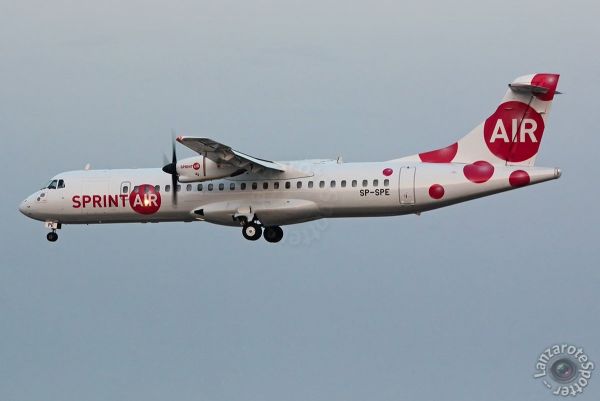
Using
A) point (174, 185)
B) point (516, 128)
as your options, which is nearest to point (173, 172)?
point (174, 185)

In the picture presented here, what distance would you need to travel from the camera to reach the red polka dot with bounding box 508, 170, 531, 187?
47.1 meters

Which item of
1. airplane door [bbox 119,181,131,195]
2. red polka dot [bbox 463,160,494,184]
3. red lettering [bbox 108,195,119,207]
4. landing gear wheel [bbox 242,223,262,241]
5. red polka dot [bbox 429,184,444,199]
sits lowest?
landing gear wheel [bbox 242,223,262,241]

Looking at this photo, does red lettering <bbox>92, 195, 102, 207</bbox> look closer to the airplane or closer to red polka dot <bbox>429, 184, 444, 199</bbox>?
the airplane

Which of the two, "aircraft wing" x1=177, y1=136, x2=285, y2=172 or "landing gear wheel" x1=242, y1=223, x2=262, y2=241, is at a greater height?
"aircraft wing" x1=177, y1=136, x2=285, y2=172

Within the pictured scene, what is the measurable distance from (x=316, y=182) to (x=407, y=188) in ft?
11.4

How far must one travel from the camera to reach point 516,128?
48.3m

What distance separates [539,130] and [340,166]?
275 inches

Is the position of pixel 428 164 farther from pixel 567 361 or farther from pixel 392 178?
pixel 567 361

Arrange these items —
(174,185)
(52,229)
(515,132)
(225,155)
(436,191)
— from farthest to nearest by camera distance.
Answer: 1. (52,229)
2. (174,185)
3. (225,155)
4. (515,132)
5. (436,191)

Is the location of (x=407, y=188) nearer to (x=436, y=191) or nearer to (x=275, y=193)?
(x=436, y=191)

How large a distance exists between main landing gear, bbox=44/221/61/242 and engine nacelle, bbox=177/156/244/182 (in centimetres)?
727

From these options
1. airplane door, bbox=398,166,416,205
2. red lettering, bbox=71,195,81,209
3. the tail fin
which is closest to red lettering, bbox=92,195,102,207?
red lettering, bbox=71,195,81,209

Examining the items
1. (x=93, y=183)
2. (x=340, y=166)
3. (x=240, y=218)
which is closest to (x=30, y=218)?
(x=93, y=183)

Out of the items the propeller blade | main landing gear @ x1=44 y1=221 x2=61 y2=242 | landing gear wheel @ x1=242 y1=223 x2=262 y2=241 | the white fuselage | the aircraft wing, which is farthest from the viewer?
main landing gear @ x1=44 y1=221 x2=61 y2=242
